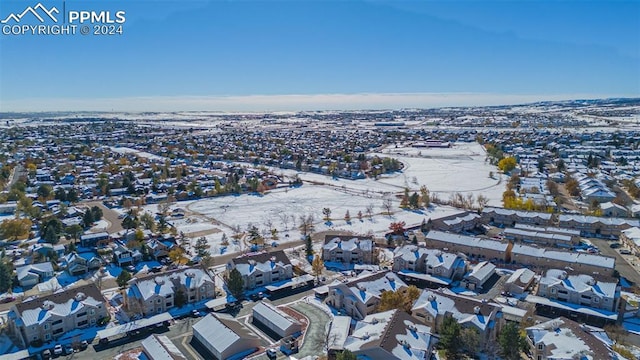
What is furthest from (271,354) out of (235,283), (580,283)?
(580,283)

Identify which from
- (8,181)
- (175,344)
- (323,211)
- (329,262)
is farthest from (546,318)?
(8,181)

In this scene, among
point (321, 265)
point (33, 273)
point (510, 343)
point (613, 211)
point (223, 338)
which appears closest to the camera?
point (510, 343)

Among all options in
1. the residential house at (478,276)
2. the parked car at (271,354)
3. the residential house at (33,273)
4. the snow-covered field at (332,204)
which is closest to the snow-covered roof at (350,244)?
the snow-covered field at (332,204)

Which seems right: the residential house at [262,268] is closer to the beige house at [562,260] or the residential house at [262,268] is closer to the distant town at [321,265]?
the distant town at [321,265]

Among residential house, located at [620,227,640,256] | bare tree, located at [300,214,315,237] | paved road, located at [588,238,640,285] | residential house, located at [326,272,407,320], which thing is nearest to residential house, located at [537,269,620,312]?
paved road, located at [588,238,640,285]

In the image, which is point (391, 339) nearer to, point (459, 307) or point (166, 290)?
point (459, 307)

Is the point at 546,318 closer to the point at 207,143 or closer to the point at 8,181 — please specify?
the point at 8,181
